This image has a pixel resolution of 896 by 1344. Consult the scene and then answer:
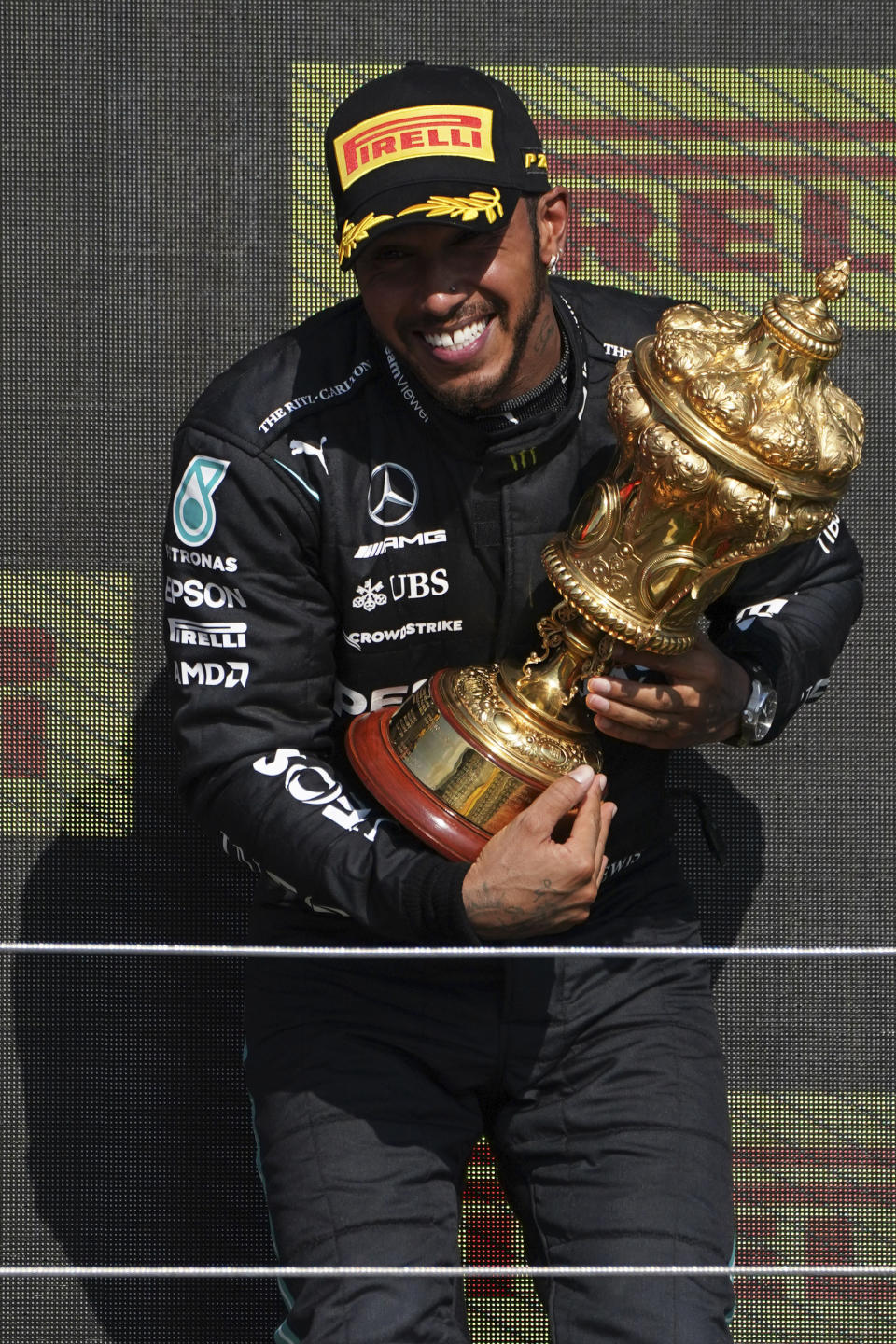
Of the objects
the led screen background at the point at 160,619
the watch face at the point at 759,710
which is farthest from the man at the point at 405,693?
the led screen background at the point at 160,619

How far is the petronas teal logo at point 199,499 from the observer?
1.87m

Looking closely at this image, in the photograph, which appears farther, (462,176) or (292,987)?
(292,987)

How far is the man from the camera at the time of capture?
1.75m

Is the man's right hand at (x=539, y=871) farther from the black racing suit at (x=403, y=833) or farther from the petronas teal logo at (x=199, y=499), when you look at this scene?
the petronas teal logo at (x=199, y=499)

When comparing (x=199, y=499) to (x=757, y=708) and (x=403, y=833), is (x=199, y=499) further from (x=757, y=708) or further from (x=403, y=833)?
(x=757, y=708)

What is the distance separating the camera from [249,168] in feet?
8.21

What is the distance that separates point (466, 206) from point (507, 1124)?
3.47 ft

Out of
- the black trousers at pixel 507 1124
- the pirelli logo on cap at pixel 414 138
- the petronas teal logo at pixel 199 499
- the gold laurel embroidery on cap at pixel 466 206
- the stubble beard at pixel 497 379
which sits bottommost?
the black trousers at pixel 507 1124

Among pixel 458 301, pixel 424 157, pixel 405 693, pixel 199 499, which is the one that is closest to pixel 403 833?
pixel 405 693

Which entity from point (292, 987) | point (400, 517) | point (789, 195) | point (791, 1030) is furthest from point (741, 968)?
point (789, 195)

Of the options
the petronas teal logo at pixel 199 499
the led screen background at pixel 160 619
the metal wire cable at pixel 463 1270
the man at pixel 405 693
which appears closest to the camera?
the metal wire cable at pixel 463 1270

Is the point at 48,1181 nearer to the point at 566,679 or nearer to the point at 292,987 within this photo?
the point at 292,987

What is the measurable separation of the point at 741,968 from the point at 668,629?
925 mm

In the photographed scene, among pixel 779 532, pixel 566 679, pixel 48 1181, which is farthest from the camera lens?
pixel 48 1181
